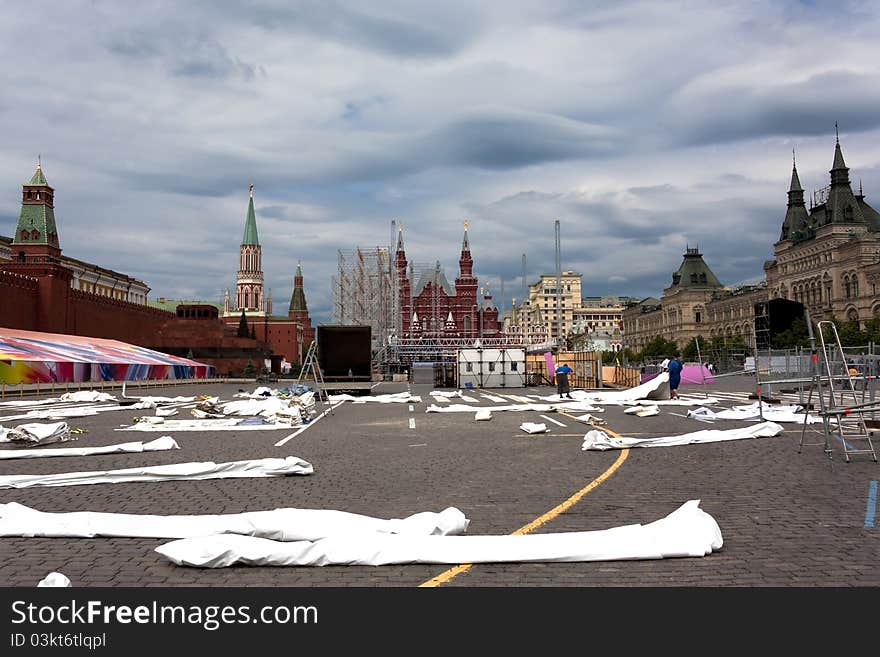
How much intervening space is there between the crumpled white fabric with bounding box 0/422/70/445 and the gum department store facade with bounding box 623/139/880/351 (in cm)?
9575

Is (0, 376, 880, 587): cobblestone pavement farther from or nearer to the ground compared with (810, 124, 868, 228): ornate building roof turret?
nearer to the ground

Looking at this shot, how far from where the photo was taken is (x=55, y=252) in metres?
67.1

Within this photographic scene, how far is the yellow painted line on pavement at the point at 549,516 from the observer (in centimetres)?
489

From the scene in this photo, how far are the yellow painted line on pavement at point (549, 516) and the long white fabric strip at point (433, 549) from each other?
215mm

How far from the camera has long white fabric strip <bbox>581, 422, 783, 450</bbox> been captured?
40.8ft

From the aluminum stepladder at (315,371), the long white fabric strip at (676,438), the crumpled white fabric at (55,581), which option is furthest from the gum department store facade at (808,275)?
the crumpled white fabric at (55,581)

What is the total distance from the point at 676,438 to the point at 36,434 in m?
11.6

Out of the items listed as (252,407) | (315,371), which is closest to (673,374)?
(315,371)

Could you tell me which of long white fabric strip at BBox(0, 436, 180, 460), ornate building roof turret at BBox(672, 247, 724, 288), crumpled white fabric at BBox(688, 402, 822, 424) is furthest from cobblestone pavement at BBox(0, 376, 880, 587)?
ornate building roof turret at BBox(672, 247, 724, 288)

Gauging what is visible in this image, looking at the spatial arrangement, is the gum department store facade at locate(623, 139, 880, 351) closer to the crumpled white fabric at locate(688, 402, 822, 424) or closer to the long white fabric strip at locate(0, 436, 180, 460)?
the crumpled white fabric at locate(688, 402, 822, 424)

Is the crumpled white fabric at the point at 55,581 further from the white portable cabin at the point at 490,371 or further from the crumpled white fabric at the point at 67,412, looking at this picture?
the white portable cabin at the point at 490,371

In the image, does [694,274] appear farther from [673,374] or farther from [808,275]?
[673,374]

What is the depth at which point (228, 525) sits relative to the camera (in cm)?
619
